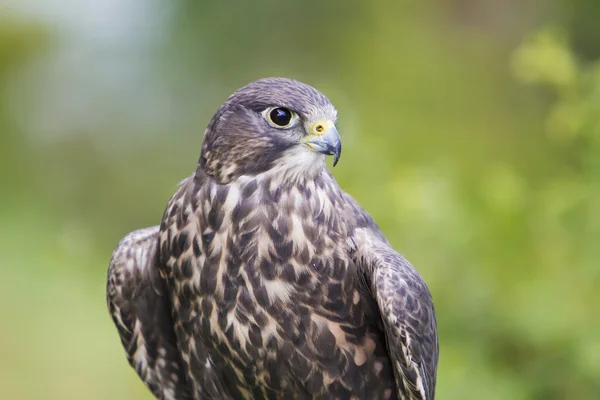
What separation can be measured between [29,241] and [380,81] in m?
3.70

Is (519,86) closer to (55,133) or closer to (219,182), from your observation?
(55,133)

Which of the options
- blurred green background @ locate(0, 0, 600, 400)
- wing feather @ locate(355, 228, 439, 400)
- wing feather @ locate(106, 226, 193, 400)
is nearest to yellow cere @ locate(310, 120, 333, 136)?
wing feather @ locate(355, 228, 439, 400)

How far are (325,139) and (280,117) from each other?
17 centimetres

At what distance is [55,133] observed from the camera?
875 centimetres

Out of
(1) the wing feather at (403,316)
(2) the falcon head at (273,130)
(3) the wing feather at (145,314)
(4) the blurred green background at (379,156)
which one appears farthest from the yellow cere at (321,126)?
(4) the blurred green background at (379,156)

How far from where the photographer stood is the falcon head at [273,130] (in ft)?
8.82

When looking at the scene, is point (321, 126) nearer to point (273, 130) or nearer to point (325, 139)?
point (325, 139)

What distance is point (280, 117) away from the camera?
2.72 metres

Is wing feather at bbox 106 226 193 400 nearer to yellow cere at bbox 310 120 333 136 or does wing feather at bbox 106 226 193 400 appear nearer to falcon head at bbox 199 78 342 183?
falcon head at bbox 199 78 342 183

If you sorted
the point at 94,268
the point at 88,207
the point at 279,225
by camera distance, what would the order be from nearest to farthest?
the point at 279,225 → the point at 94,268 → the point at 88,207

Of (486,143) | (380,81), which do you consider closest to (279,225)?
(486,143)

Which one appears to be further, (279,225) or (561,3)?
(561,3)

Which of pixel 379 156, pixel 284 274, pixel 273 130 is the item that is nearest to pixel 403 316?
pixel 284 274

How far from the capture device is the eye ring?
8.91 ft
